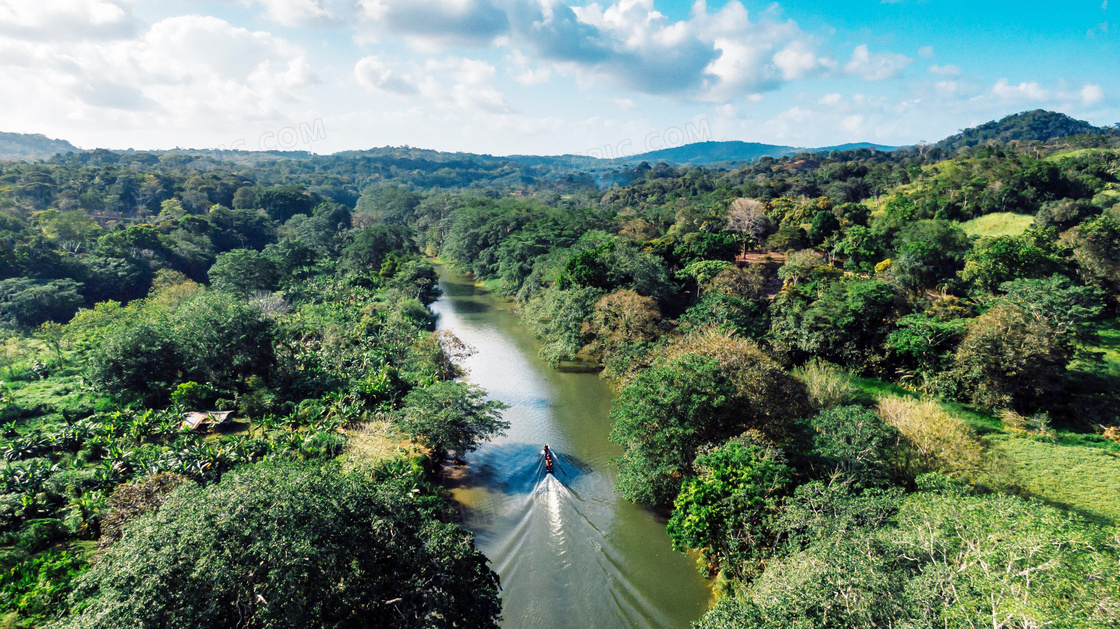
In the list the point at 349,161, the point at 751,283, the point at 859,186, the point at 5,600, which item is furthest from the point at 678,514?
the point at 349,161

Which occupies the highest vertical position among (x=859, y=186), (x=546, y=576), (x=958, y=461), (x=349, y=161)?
(x=349, y=161)

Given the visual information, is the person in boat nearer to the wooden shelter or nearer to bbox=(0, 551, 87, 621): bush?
bbox=(0, 551, 87, 621): bush

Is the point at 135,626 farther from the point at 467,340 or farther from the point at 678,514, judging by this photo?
the point at 467,340

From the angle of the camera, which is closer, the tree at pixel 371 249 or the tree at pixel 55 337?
the tree at pixel 55 337

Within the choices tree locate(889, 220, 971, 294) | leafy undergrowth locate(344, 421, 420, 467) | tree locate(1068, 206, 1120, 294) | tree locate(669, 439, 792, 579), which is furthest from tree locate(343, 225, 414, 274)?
tree locate(1068, 206, 1120, 294)

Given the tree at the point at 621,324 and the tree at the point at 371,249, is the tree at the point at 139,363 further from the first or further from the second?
the tree at the point at 371,249

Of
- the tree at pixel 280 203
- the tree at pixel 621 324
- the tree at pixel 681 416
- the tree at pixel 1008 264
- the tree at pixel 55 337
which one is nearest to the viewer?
the tree at pixel 681 416

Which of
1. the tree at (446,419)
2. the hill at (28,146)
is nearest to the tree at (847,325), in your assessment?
the tree at (446,419)
